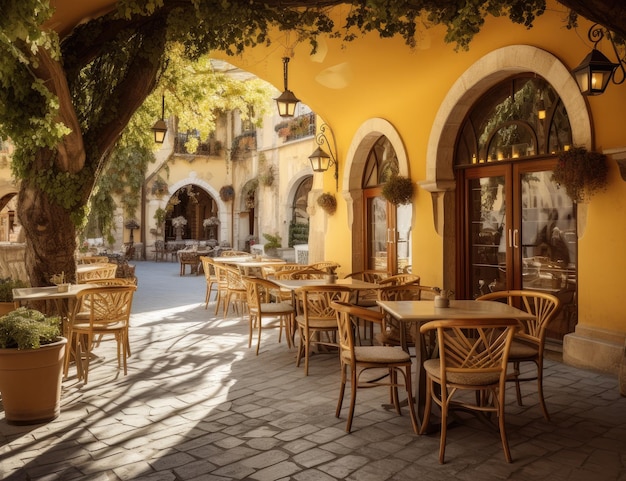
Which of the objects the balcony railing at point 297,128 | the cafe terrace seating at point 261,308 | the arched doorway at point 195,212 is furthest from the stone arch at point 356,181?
the arched doorway at point 195,212

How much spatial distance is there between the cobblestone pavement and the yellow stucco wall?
3.67ft

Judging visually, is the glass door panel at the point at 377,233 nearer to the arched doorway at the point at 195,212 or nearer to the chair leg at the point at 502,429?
the chair leg at the point at 502,429

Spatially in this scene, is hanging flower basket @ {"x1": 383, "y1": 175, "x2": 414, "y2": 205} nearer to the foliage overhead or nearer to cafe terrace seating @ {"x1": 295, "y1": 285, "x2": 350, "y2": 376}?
the foliage overhead

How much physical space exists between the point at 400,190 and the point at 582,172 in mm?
2673

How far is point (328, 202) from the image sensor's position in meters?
9.17

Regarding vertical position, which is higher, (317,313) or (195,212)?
(195,212)

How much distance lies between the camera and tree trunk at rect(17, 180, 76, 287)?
16.8ft

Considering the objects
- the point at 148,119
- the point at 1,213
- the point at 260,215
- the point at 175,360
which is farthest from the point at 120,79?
the point at 1,213

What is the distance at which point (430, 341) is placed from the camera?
3961 millimetres

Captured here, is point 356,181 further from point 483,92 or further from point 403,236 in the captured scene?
point 483,92

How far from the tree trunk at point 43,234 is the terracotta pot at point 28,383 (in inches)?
66.9

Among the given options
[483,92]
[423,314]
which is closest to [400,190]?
[483,92]

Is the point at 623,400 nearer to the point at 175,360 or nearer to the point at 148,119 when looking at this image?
the point at 175,360

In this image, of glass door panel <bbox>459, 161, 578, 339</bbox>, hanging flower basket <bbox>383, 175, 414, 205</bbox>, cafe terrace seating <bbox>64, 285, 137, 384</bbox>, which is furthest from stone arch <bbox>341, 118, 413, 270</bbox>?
cafe terrace seating <bbox>64, 285, 137, 384</bbox>
